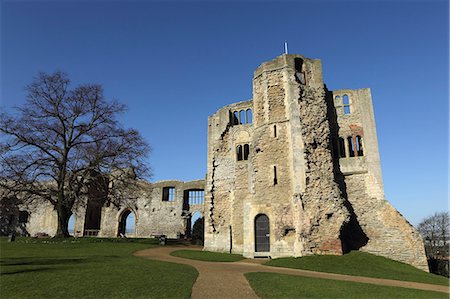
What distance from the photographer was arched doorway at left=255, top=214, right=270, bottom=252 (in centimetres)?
1758

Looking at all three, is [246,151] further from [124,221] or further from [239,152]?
[124,221]

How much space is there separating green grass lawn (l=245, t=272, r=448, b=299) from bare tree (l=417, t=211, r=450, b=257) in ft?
113

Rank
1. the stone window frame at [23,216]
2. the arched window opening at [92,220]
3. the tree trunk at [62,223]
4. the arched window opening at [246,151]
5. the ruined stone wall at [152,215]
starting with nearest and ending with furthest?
1. the tree trunk at [62,223]
2. the arched window opening at [246,151]
3. the ruined stone wall at [152,215]
4. the arched window opening at [92,220]
5. the stone window frame at [23,216]

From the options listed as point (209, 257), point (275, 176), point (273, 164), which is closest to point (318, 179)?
point (275, 176)

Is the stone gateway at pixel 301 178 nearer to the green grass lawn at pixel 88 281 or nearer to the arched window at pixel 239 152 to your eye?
Result: the arched window at pixel 239 152

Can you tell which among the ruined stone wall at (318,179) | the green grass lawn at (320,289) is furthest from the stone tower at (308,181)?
the green grass lawn at (320,289)

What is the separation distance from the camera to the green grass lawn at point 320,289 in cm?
779

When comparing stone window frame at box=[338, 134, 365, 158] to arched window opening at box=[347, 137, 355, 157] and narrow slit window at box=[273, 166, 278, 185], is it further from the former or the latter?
narrow slit window at box=[273, 166, 278, 185]

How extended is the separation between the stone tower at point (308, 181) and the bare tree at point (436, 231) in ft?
81.6

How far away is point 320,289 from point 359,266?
6.74 m

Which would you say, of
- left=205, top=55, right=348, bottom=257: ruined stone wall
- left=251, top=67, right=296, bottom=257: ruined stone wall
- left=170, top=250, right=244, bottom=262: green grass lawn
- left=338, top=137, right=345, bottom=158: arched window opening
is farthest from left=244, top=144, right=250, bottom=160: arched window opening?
left=170, top=250, right=244, bottom=262: green grass lawn

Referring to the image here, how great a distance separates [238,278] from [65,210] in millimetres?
16932

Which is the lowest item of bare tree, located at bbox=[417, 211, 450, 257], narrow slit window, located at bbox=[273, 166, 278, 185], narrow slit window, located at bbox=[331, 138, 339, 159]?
bare tree, located at bbox=[417, 211, 450, 257]

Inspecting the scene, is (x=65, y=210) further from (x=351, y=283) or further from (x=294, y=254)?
(x=351, y=283)
